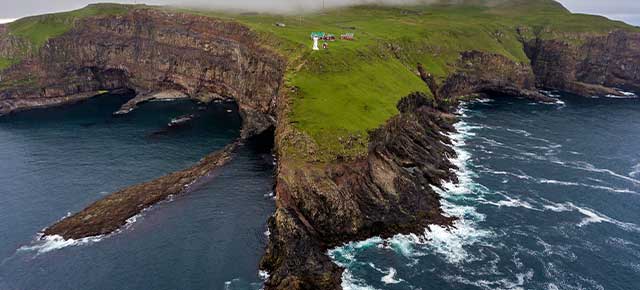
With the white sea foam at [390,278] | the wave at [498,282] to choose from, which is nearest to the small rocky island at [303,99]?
the white sea foam at [390,278]

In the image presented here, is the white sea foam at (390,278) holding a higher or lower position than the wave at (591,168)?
lower

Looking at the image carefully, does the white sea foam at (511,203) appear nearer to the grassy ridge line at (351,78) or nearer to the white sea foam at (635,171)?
the grassy ridge line at (351,78)

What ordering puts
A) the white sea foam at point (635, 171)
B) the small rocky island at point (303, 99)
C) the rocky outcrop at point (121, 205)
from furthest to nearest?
the white sea foam at point (635, 171) < the rocky outcrop at point (121, 205) < the small rocky island at point (303, 99)

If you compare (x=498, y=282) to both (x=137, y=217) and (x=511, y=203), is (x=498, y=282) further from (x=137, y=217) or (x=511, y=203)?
(x=137, y=217)

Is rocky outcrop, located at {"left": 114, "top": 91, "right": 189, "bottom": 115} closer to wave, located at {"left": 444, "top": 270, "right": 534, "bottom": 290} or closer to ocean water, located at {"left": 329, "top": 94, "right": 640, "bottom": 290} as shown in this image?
ocean water, located at {"left": 329, "top": 94, "right": 640, "bottom": 290}

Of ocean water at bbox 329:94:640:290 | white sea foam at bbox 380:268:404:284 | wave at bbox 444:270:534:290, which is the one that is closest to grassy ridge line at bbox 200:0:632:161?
ocean water at bbox 329:94:640:290
